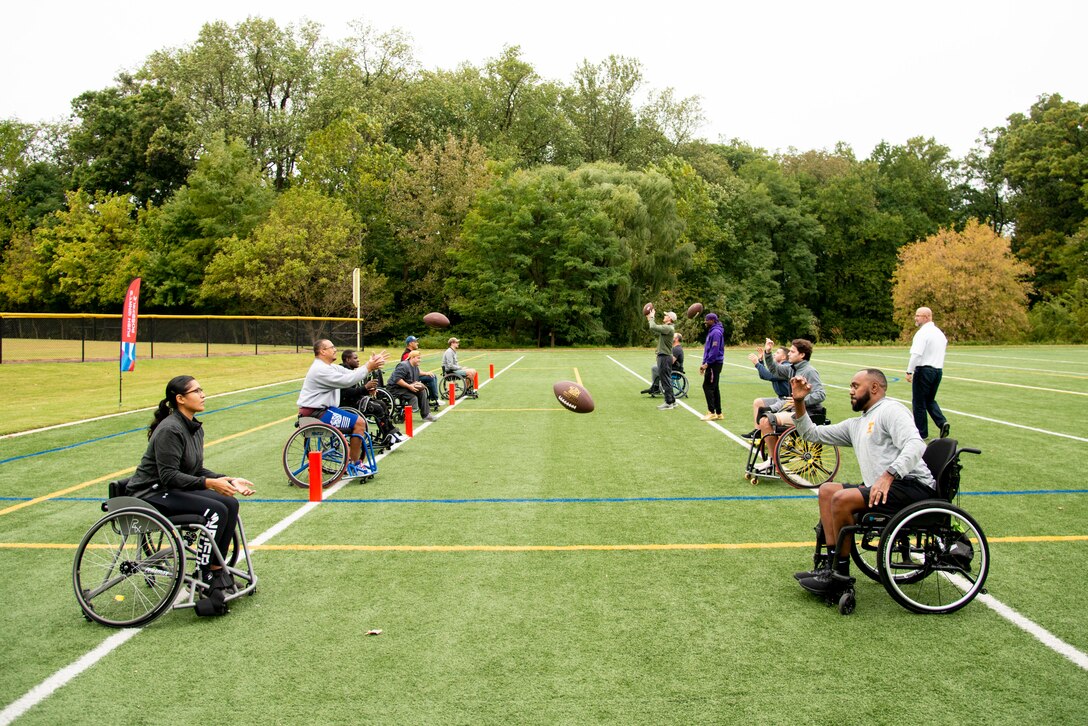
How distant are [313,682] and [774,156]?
82.0m

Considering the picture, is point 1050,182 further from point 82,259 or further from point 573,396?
point 82,259

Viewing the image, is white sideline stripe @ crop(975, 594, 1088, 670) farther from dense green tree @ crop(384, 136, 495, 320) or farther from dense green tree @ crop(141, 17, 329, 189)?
dense green tree @ crop(141, 17, 329, 189)

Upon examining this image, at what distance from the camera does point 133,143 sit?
201 ft

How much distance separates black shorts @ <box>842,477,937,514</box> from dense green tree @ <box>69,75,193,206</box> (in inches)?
2389

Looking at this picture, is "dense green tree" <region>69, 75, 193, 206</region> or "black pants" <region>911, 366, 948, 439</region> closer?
"black pants" <region>911, 366, 948, 439</region>

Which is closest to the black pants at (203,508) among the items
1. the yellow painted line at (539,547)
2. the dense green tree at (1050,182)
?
the yellow painted line at (539,547)

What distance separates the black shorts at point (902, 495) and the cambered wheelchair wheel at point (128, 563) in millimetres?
4542

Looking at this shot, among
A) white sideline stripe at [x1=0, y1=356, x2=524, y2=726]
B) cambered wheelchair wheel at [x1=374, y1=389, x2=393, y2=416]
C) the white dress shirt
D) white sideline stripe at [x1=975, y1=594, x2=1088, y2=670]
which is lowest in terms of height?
white sideline stripe at [x1=0, y1=356, x2=524, y2=726]

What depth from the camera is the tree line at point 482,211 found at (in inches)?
2122

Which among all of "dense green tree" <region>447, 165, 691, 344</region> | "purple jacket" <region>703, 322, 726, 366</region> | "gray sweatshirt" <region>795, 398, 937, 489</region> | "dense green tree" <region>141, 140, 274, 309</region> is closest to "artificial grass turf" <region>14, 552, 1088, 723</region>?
"gray sweatshirt" <region>795, 398, 937, 489</region>

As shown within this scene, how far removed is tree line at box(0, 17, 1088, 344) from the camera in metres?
53.9

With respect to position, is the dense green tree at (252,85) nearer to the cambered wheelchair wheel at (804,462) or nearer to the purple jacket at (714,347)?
the purple jacket at (714,347)

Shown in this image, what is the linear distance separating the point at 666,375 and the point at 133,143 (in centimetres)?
5683

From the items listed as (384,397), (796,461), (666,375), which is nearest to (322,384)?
(384,397)
